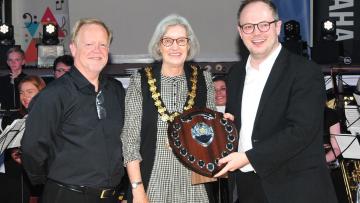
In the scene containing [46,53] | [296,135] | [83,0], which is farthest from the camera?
[83,0]

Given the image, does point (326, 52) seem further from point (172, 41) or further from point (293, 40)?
point (172, 41)

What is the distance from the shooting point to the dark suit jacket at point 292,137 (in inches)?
122

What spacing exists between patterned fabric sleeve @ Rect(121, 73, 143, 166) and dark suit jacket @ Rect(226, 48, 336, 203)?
0.65 m

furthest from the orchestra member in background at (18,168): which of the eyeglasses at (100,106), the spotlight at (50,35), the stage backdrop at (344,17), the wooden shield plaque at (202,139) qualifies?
the stage backdrop at (344,17)

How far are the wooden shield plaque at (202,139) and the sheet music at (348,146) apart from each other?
182cm

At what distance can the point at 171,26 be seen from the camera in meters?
3.44

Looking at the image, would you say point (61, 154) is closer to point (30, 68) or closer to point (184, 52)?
point (184, 52)

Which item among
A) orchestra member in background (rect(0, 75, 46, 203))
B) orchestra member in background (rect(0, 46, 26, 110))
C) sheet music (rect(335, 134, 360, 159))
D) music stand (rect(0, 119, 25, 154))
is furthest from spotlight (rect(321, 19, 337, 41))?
music stand (rect(0, 119, 25, 154))

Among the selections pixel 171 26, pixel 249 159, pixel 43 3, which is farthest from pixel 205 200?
pixel 43 3

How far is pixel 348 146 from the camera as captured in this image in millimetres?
4805

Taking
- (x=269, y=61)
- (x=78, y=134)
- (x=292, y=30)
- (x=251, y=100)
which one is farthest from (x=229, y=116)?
(x=292, y=30)

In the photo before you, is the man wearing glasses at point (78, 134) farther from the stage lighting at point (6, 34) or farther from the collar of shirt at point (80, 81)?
the stage lighting at point (6, 34)

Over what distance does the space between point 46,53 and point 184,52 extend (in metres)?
5.22

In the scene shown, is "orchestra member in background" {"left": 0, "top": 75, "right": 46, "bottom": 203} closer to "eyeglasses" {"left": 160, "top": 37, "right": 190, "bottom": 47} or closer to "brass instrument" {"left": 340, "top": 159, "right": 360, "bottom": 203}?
"eyeglasses" {"left": 160, "top": 37, "right": 190, "bottom": 47}
